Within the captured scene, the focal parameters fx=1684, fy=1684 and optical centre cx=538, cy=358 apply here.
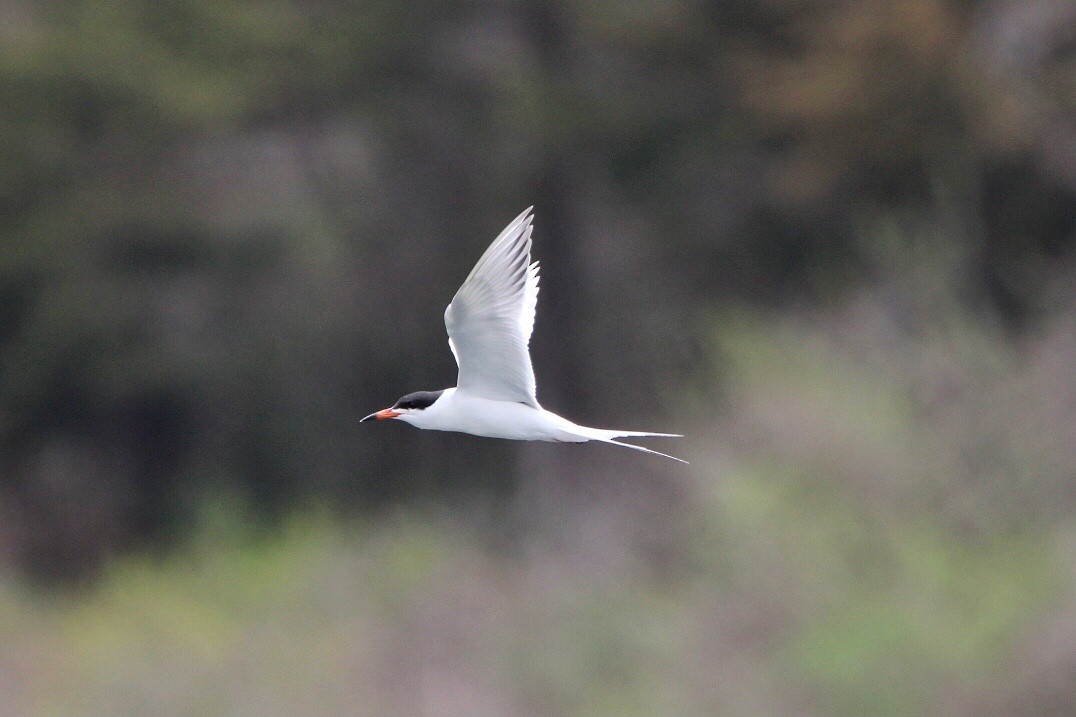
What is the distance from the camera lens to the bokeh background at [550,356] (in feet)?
44.5

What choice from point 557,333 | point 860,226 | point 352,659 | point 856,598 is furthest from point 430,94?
point 856,598

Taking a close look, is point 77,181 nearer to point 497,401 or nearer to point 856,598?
point 856,598

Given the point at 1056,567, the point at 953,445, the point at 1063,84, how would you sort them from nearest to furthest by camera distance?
1. the point at 1056,567
2. the point at 953,445
3. the point at 1063,84

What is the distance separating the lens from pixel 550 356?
21.8 metres

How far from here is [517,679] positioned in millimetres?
14047

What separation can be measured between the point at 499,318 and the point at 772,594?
747 cm

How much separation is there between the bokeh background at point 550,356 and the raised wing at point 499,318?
22.5ft

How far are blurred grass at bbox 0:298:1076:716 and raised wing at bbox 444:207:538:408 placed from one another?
683cm

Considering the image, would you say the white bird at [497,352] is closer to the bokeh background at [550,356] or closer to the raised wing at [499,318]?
the raised wing at [499,318]

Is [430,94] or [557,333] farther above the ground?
[430,94]

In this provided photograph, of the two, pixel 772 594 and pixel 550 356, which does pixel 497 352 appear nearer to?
pixel 772 594

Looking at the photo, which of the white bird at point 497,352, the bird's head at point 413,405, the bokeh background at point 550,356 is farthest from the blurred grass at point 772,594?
the white bird at point 497,352

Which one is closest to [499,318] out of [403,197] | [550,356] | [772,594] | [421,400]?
[421,400]

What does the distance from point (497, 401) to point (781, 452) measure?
781 cm
